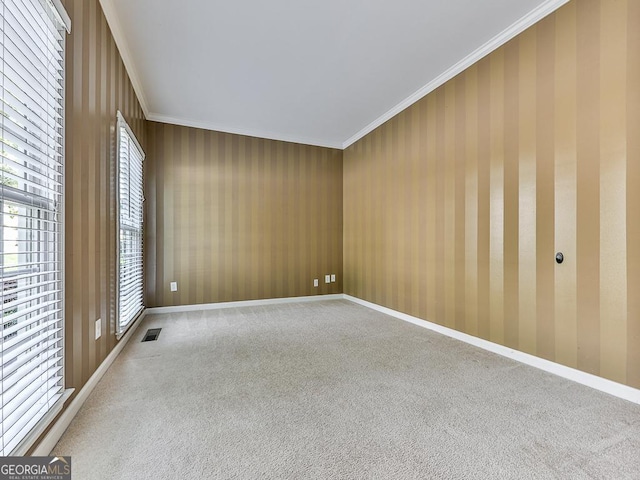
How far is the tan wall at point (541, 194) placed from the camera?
1.78 m

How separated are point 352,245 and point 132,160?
3.17 m

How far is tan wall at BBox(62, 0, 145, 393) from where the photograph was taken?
5.15ft

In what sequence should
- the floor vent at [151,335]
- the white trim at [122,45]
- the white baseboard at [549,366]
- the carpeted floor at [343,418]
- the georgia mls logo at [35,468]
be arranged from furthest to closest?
the floor vent at [151,335]
the white trim at [122,45]
the white baseboard at [549,366]
the carpeted floor at [343,418]
the georgia mls logo at [35,468]

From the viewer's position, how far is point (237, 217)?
436cm

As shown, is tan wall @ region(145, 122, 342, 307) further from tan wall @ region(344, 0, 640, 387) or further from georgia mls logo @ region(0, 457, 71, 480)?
georgia mls logo @ region(0, 457, 71, 480)

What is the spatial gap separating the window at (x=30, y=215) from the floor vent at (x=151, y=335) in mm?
1433

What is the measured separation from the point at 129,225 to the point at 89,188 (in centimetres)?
119

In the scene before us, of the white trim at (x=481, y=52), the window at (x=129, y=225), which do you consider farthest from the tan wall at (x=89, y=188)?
the white trim at (x=481, y=52)

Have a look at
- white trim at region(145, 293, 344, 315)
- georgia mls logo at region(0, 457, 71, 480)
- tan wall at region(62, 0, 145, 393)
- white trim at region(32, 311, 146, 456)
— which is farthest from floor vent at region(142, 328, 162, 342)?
georgia mls logo at region(0, 457, 71, 480)

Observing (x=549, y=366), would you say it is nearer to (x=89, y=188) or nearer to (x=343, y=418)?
(x=343, y=418)

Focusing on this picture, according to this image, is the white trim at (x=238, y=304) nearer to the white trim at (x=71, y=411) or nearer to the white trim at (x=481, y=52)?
the white trim at (x=71, y=411)

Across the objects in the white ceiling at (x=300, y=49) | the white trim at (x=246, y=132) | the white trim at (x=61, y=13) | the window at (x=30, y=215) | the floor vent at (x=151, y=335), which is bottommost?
the floor vent at (x=151, y=335)

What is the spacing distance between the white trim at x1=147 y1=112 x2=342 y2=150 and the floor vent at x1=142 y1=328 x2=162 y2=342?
274 centimetres

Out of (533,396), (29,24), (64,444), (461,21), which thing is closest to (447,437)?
(533,396)
